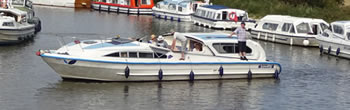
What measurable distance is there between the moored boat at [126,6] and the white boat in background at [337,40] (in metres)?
40.8

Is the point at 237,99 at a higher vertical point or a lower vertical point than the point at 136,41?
lower

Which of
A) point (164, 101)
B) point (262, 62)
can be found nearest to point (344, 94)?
point (262, 62)

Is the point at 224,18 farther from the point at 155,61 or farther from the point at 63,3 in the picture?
the point at 155,61

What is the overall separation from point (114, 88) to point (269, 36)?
27.5 metres

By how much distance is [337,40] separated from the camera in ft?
152

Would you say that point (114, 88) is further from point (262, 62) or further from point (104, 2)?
point (104, 2)

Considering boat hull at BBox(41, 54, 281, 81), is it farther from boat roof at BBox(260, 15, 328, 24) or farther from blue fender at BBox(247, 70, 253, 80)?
boat roof at BBox(260, 15, 328, 24)

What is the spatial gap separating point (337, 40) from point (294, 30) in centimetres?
786

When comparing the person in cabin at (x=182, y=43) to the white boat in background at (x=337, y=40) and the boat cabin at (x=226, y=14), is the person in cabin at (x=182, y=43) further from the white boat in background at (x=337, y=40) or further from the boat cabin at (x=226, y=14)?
the boat cabin at (x=226, y=14)

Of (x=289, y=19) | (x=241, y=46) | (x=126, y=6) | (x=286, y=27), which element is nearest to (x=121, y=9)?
(x=126, y=6)

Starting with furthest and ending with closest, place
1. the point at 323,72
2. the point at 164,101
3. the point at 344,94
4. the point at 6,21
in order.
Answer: the point at 6,21 < the point at 323,72 < the point at 344,94 < the point at 164,101

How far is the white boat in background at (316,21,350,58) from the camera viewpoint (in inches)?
1790

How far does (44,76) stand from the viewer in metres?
33.7

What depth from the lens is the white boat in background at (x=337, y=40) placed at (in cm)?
4547
